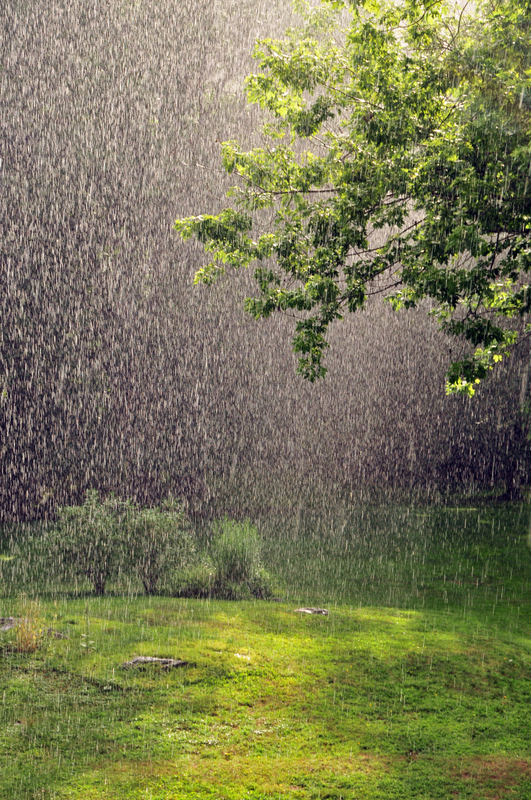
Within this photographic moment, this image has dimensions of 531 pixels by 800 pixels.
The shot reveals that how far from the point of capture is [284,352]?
24703 mm

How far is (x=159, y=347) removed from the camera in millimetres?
20766

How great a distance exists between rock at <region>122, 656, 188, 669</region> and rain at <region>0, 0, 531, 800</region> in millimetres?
4908

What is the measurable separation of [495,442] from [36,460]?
1681 centimetres

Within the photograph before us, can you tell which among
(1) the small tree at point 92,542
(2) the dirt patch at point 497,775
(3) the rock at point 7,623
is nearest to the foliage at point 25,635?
(3) the rock at point 7,623

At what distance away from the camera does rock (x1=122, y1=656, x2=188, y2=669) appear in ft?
25.5

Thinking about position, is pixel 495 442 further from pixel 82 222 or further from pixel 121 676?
pixel 121 676

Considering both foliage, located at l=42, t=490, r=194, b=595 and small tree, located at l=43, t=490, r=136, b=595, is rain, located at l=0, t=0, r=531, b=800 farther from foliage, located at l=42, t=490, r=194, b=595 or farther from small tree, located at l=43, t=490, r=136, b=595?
foliage, located at l=42, t=490, r=194, b=595

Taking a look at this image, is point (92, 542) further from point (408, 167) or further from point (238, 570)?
point (408, 167)

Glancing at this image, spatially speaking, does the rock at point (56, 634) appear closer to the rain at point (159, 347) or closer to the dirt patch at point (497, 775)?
the rain at point (159, 347)

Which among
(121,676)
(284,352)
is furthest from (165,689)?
(284,352)

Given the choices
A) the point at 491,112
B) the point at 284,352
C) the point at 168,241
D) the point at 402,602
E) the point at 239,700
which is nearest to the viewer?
the point at 239,700

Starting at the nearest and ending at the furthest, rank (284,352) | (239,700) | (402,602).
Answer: (239,700), (402,602), (284,352)

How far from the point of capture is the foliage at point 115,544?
1135 cm

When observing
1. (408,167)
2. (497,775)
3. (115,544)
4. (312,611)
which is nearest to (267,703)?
(497,775)
